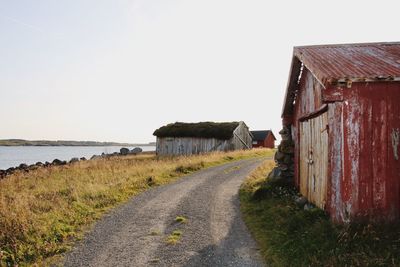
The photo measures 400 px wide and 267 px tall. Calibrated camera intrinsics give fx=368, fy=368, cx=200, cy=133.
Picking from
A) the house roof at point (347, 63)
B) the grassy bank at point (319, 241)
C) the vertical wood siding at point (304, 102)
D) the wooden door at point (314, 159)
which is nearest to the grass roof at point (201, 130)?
the vertical wood siding at point (304, 102)

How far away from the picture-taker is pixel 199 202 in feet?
40.8

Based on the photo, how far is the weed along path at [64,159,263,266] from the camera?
23.7 ft

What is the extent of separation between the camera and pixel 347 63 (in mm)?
8758

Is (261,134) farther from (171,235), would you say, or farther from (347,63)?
(171,235)

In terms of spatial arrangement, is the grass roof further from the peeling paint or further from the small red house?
the peeling paint

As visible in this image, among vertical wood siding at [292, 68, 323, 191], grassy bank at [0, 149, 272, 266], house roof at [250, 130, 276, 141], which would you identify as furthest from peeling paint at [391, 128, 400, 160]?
house roof at [250, 130, 276, 141]

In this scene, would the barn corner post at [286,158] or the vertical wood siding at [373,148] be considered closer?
the vertical wood siding at [373,148]

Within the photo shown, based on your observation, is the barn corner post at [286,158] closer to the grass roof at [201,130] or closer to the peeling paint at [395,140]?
the peeling paint at [395,140]

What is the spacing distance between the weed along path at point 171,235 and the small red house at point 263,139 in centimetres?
4664

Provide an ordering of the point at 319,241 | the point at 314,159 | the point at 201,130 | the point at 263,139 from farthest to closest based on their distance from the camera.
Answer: the point at 263,139
the point at 201,130
the point at 314,159
the point at 319,241

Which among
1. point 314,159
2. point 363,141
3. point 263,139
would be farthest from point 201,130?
point 363,141

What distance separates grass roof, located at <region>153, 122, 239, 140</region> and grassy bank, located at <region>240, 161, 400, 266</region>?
96.7ft

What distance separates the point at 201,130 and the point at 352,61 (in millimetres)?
31234

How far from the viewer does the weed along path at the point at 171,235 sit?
723cm
